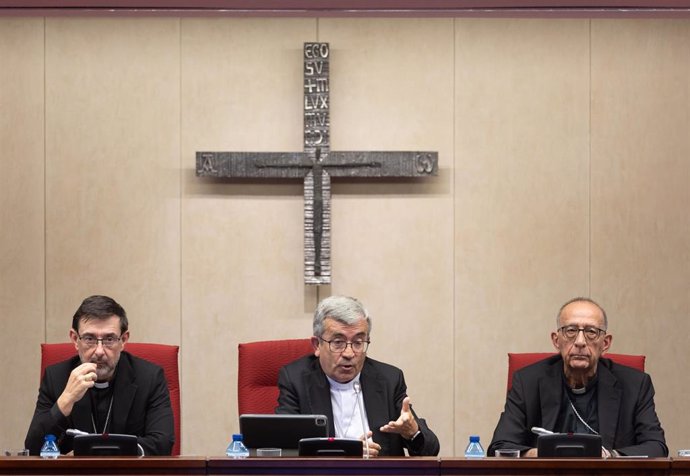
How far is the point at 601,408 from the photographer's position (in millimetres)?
4109

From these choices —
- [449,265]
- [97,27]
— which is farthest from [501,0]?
[97,27]

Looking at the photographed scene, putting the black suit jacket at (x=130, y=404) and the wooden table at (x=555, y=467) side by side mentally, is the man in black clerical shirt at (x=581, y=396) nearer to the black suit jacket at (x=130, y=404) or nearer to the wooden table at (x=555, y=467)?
the wooden table at (x=555, y=467)

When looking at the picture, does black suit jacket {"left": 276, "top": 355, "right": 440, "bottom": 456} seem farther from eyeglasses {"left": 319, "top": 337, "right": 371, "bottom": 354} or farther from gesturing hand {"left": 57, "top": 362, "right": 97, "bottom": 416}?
gesturing hand {"left": 57, "top": 362, "right": 97, "bottom": 416}

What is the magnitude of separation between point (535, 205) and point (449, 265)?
1.78 ft

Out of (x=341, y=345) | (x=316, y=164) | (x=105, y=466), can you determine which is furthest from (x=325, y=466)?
(x=316, y=164)

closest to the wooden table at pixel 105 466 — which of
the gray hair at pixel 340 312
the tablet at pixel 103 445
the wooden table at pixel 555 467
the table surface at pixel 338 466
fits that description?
the table surface at pixel 338 466

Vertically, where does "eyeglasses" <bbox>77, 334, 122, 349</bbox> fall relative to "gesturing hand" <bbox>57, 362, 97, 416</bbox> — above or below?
above

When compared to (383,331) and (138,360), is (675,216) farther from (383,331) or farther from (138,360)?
(138,360)

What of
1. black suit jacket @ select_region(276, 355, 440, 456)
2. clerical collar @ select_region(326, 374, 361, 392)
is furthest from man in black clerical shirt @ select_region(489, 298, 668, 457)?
clerical collar @ select_region(326, 374, 361, 392)

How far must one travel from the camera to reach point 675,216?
5.45 meters

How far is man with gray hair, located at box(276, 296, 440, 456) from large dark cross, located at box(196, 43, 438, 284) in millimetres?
1256

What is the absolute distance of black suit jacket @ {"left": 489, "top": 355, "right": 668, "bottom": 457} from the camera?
13.4 ft

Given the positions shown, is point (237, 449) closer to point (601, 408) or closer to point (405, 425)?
point (405, 425)

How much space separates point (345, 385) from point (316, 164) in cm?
153
